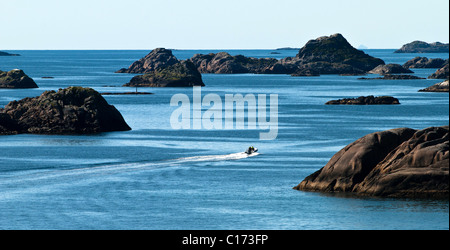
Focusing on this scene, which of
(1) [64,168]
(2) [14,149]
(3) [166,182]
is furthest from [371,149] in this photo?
(2) [14,149]

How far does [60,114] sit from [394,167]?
232ft

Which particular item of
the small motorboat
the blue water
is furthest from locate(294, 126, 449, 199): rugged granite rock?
the small motorboat

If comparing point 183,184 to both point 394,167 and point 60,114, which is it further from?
point 60,114

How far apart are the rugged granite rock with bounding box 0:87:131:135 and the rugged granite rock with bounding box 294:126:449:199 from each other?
60.0m

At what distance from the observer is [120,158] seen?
99.2 meters

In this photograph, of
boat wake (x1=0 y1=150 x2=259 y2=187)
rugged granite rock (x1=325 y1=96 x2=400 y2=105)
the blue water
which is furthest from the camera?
rugged granite rock (x1=325 y1=96 x2=400 y2=105)

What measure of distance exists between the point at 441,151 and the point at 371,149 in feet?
19.7

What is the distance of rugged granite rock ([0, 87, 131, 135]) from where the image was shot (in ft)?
407

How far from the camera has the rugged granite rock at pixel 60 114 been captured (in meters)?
124

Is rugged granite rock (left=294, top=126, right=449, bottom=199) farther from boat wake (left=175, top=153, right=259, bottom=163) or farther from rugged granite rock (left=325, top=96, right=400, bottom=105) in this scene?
rugged granite rock (left=325, top=96, right=400, bottom=105)

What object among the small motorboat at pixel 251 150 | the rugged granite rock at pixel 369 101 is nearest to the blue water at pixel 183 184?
the small motorboat at pixel 251 150

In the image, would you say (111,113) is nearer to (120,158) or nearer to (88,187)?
(120,158)

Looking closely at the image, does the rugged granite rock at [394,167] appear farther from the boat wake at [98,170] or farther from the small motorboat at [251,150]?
the small motorboat at [251,150]
